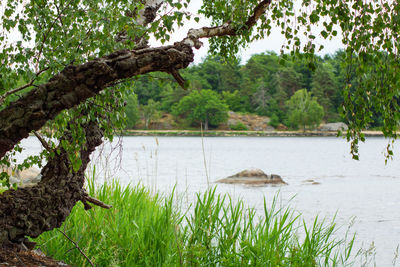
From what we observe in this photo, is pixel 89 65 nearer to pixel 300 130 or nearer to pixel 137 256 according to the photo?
pixel 137 256

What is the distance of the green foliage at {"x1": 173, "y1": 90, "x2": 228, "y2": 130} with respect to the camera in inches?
3300

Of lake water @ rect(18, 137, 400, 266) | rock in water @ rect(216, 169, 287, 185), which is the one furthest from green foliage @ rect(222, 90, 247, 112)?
rock in water @ rect(216, 169, 287, 185)

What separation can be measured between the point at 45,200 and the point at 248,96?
88.4 meters

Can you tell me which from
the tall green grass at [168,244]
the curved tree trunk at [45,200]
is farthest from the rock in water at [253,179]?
the curved tree trunk at [45,200]

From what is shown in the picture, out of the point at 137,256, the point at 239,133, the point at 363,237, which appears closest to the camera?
the point at 137,256

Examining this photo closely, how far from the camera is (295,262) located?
4.45 meters

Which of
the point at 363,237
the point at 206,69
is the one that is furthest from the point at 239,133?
the point at 363,237

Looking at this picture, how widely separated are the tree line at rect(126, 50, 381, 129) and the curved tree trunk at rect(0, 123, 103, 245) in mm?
70959

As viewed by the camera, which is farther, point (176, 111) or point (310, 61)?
point (176, 111)

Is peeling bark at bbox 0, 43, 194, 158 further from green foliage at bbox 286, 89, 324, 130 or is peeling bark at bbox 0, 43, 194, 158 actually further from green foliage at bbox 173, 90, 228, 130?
green foliage at bbox 173, 90, 228, 130

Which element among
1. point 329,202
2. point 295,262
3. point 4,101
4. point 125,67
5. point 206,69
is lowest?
point 329,202

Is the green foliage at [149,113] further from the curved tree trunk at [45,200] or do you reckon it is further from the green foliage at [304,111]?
the curved tree trunk at [45,200]

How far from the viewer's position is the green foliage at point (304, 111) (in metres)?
76.6

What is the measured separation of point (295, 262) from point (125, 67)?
9.42ft
